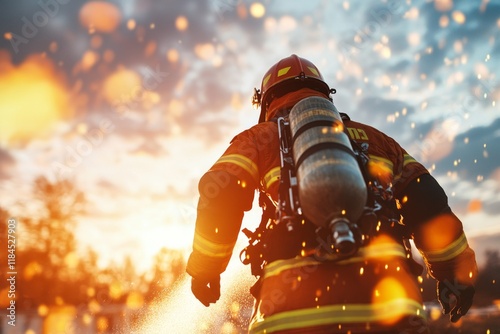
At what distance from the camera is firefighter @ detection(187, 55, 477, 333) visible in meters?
1.73

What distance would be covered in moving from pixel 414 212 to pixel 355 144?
0.83 metres

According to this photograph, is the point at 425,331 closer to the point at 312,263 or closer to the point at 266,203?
the point at 312,263

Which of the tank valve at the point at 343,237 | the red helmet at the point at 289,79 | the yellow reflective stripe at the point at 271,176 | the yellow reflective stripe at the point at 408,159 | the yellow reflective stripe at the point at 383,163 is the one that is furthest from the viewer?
the red helmet at the point at 289,79

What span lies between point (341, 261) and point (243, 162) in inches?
35.6

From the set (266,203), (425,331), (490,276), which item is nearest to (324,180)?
(266,203)

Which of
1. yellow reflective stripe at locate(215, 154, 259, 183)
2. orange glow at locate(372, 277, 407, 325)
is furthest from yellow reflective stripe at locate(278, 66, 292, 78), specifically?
orange glow at locate(372, 277, 407, 325)

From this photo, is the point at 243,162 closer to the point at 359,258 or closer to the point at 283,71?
the point at 359,258

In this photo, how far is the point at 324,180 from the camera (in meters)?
1.74

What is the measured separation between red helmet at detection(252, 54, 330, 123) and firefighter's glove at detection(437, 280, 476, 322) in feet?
6.60

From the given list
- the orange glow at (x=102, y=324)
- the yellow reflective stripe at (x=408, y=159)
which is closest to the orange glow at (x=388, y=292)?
the yellow reflective stripe at (x=408, y=159)

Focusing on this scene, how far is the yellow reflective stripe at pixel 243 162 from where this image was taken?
7.47 ft

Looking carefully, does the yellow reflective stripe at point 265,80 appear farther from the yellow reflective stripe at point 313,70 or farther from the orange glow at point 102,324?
the orange glow at point 102,324

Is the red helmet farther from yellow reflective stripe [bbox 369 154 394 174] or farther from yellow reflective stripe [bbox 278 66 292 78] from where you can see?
yellow reflective stripe [bbox 369 154 394 174]

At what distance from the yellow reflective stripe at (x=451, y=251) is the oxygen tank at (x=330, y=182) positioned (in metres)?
→ 1.16
